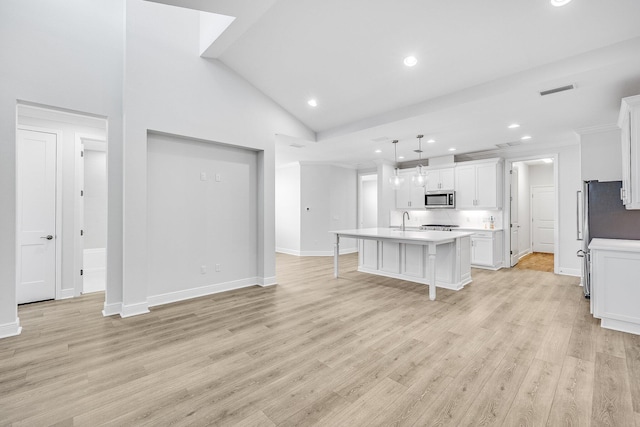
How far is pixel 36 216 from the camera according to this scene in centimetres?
400

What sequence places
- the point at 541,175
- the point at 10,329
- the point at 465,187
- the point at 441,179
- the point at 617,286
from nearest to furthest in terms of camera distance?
the point at 10,329
the point at 617,286
the point at 465,187
the point at 441,179
the point at 541,175

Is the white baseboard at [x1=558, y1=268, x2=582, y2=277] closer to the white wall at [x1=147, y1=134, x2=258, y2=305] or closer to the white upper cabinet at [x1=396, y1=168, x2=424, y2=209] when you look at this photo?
the white upper cabinet at [x1=396, y1=168, x2=424, y2=209]

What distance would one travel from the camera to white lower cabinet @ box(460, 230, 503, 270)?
20.0 ft

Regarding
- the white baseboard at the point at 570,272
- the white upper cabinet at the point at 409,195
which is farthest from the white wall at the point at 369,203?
the white baseboard at the point at 570,272

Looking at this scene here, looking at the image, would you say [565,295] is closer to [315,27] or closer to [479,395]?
[479,395]

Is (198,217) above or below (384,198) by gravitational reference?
below

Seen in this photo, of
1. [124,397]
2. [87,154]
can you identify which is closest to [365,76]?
[124,397]

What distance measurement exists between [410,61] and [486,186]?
4169 mm

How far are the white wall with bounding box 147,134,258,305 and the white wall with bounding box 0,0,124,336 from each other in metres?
0.44

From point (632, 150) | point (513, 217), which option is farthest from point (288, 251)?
point (632, 150)

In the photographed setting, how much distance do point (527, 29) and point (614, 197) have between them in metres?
2.93

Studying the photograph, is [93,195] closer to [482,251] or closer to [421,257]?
[421,257]

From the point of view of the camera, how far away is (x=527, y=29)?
8.98ft

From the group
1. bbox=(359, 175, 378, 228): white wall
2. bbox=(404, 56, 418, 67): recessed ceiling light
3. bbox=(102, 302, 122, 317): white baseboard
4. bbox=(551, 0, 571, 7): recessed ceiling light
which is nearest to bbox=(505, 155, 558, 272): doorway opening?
bbox=(359, 175, 378, 228): white wall
